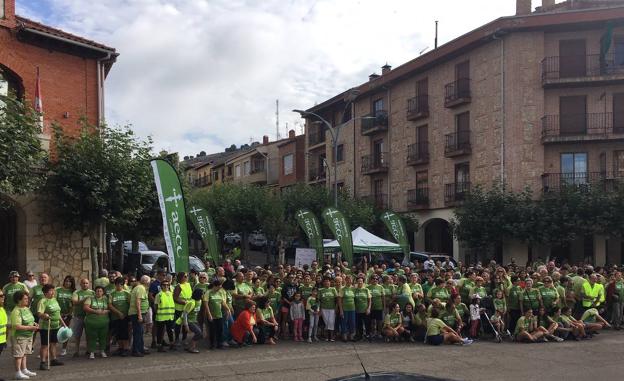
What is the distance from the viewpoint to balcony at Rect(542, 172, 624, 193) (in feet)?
95.6

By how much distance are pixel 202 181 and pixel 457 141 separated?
159 ft

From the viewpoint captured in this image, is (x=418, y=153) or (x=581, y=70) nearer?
(x=581, y=70)

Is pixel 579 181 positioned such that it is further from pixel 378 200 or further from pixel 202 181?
pixel 202 181

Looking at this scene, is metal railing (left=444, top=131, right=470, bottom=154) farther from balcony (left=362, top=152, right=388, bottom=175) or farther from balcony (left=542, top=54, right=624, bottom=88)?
balcony (left=362, top=152, right=388, bottom=175)

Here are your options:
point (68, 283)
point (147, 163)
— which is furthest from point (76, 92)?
point (68, 283)

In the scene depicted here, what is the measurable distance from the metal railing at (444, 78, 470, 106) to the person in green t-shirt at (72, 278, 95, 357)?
26.1 metres

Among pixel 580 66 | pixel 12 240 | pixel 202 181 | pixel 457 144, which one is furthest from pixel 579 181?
pixel 202 181

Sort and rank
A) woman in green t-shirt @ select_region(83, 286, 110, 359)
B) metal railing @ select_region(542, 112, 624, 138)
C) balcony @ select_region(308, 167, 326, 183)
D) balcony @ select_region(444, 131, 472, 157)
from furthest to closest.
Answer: balcony @ select_region(308, 167, 326, 183)
balcony @ select_region(444, 131, 472, 157)
metal railing @ select_region(542, 112, 624, 138)
woman in green t-shirt @ select_region(83, 286, 110, 359)

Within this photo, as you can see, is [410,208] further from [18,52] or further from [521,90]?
[18,52]

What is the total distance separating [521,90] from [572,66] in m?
2.87

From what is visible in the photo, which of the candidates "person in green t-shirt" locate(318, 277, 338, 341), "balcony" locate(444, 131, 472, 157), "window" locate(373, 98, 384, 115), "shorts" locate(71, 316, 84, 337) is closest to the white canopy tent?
"person in green t-shirt" locate(318, 277, 338, 341)

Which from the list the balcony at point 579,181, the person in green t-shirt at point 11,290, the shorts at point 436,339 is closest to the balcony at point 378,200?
the balcony at point 579,181

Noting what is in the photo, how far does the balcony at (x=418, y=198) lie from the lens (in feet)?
120

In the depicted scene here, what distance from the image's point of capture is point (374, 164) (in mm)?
41906
